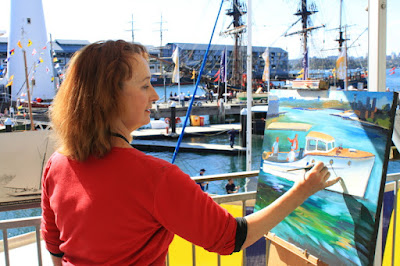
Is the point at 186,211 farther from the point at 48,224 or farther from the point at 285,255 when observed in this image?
the point at 285,255

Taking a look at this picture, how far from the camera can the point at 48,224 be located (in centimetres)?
112

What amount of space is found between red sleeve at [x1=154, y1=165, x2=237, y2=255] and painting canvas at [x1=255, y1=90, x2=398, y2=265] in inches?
31.8

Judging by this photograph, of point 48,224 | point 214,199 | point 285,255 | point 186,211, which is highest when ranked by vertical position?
point 186,211

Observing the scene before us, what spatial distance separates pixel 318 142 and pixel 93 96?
1110 millimetres

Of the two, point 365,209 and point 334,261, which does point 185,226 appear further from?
point 334,261

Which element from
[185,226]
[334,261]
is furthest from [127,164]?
[334,261]

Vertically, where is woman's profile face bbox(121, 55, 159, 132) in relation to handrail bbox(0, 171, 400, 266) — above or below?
above

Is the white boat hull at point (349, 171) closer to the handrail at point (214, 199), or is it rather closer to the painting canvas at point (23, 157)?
the handrail at point (214, 199)

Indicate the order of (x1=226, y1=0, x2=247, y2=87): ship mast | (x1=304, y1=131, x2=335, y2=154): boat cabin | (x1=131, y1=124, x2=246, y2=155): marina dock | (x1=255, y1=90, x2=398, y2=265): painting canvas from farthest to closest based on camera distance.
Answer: (x1=226, y1=0, x2=247, y2=87): ship mast
(x1=131, y1=124, x2=246, y2=155): marina dock
(x1=304, y1=131, x2=335, y2=154): boat cabin
(x1=255, y1=90, x2=398, y2=265): painting canvas

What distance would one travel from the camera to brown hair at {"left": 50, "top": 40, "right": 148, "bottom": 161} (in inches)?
37.2

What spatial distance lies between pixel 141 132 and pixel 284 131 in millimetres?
21871

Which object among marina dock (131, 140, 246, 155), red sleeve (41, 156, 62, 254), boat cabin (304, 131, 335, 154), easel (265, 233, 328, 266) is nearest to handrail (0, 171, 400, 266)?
easel (265, 233, 328, 266)

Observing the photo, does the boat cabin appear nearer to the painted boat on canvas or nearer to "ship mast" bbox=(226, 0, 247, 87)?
the painted boat on canvas

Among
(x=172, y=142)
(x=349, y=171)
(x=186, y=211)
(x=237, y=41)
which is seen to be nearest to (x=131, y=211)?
(x=186, y=211)
